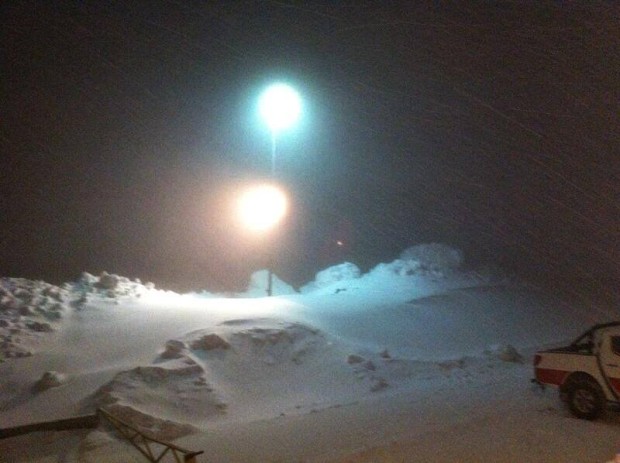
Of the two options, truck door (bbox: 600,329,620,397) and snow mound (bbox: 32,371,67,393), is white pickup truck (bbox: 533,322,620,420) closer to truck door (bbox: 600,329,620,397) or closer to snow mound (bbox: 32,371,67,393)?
truck door (bbox: 600,329,620,397)

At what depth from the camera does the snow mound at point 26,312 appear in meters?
10.4

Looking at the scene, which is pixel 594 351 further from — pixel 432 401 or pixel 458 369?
pixel 458 369

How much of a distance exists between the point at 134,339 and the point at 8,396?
8.87 ft

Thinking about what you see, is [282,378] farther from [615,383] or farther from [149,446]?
[615,383]

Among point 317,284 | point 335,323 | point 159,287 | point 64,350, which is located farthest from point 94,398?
point 317,284

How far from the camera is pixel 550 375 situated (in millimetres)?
8453

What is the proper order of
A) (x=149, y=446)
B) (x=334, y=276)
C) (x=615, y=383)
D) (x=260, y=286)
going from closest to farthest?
1. (x=149, y=446)
2. (x=615, y=383)
3. (x=260, y=286)
4. (x=334, y=276)

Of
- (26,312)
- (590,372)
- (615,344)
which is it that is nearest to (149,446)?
(590,372)

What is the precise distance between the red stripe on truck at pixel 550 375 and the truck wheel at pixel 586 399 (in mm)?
242

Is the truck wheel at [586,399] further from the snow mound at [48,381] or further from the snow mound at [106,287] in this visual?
the snow mound at [106,287]

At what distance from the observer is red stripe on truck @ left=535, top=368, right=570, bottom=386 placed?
822 cm

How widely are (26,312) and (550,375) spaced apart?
11143 millimetres

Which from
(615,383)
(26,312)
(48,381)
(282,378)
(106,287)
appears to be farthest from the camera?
(106,287)

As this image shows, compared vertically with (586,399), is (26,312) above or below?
above
